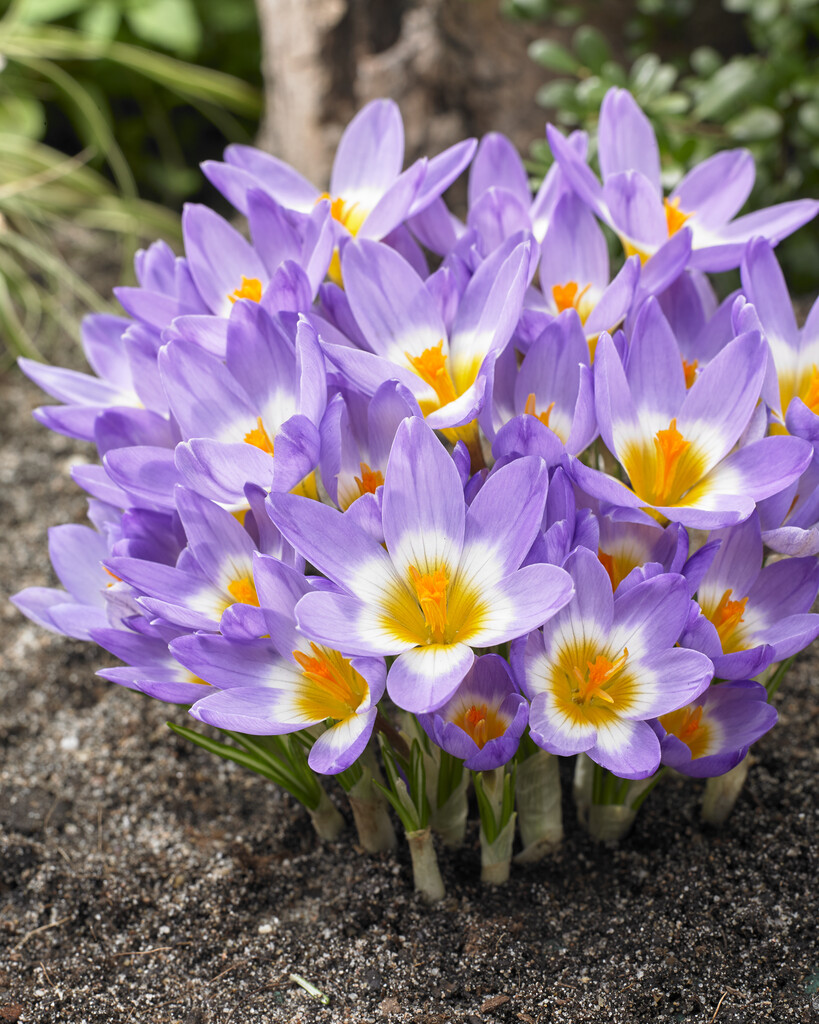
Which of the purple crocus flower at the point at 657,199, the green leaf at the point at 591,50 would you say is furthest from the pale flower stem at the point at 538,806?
the green leaf at the point at 591,50

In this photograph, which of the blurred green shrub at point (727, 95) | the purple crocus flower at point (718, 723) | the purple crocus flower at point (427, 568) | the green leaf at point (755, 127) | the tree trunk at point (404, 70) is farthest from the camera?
the tree trunk at point (404, 70)

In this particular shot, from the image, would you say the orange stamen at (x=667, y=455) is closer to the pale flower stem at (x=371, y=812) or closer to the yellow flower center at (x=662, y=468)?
the yellow flower center at (x=662, y=468)

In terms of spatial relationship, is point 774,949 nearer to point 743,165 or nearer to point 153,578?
point 153,578

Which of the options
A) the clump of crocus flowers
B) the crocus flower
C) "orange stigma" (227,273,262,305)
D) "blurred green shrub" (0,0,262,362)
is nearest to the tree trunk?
"blurred green shrub" (0,0,262,362)

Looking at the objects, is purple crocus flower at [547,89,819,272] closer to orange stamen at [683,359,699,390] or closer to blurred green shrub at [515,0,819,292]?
orange stamen at [683,359,699,390]

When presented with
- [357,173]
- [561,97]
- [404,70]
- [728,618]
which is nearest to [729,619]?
[728,618]

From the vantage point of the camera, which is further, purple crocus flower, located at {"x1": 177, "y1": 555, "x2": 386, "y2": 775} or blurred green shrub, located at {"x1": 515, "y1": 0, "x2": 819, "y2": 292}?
blurred green shrub, located at {"x1": 515, "y1": 0, "x2": 819, "y2": 292}

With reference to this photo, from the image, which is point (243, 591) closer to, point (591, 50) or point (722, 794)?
point (722, 794)
